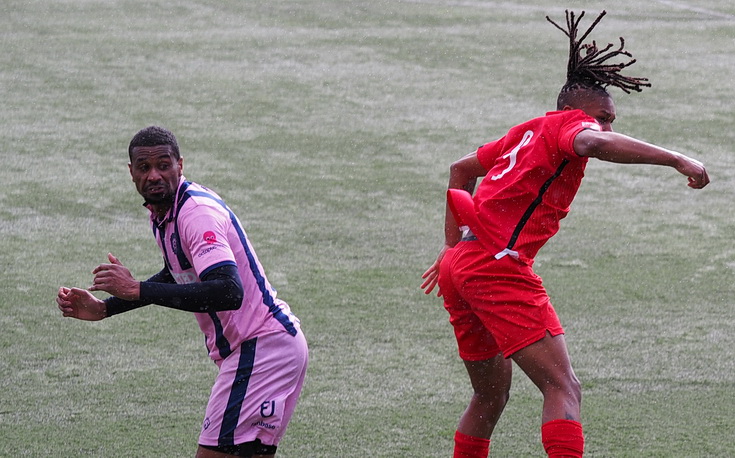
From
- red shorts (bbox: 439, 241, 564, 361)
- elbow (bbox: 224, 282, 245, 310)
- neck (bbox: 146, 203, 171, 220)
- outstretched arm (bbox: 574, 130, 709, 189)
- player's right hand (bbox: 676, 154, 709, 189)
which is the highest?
outstretched arm (bbox: 574, 130, 709, 189)

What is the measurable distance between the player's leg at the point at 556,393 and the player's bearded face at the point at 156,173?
1.50 meters

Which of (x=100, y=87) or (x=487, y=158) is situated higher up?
(x=487, y=158)

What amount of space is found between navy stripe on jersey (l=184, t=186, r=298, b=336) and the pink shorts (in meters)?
0.05

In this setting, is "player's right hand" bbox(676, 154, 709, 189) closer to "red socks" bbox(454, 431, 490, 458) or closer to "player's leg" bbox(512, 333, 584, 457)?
"player's leg" bbox(512, 333, 584, 457)

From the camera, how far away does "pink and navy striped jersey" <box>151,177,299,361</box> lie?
3820 millimetres

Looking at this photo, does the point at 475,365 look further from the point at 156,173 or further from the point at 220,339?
the point at 156,173

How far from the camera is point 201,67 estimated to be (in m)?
14.1

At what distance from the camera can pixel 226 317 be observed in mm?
4039

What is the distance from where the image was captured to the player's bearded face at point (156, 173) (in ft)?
13.0

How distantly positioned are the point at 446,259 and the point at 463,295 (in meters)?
0.22

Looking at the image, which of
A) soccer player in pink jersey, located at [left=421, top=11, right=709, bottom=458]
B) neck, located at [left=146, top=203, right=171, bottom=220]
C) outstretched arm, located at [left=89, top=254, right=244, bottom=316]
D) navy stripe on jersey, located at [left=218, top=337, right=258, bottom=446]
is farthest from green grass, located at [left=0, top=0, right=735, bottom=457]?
outstretched arm, located at [left=89, top=254, right=244, bottom=316]

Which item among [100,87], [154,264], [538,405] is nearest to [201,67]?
[100,87]

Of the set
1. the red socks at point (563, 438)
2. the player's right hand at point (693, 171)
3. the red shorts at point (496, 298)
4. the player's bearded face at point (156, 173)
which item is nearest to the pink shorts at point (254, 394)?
the player's bearded face at point (156, 173)

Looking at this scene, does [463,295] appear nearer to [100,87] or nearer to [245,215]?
[245,215]
